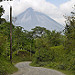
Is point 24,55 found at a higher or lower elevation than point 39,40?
lower

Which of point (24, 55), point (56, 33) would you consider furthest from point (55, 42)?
point (24, 55)

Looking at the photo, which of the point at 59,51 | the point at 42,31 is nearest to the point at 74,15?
the point at 59,51

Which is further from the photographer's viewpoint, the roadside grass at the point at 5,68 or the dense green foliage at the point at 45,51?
the dense green foliage at the point at 45,51

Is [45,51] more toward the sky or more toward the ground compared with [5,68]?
more toward the sky

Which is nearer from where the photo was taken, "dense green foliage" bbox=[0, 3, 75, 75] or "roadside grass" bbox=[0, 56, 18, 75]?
"roadside grass" bbox=[0, 56, 18, 75]

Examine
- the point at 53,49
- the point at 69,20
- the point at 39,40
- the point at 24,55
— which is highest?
the point at 69,20

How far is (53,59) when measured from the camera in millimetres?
35344

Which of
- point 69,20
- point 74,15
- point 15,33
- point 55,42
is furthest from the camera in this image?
point 15,33

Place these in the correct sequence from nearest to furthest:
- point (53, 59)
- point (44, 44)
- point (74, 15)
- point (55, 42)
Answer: point (74, 15)
point (53, 59)
point (44, 44)
point (55, 42)

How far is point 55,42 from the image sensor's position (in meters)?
55.7

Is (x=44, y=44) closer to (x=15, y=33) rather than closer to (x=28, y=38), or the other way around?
(x=15, y=33)

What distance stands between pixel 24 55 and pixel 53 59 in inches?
1257

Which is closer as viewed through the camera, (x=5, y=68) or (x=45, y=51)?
(x=5, y=68)

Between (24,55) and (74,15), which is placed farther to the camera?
(24,55)
